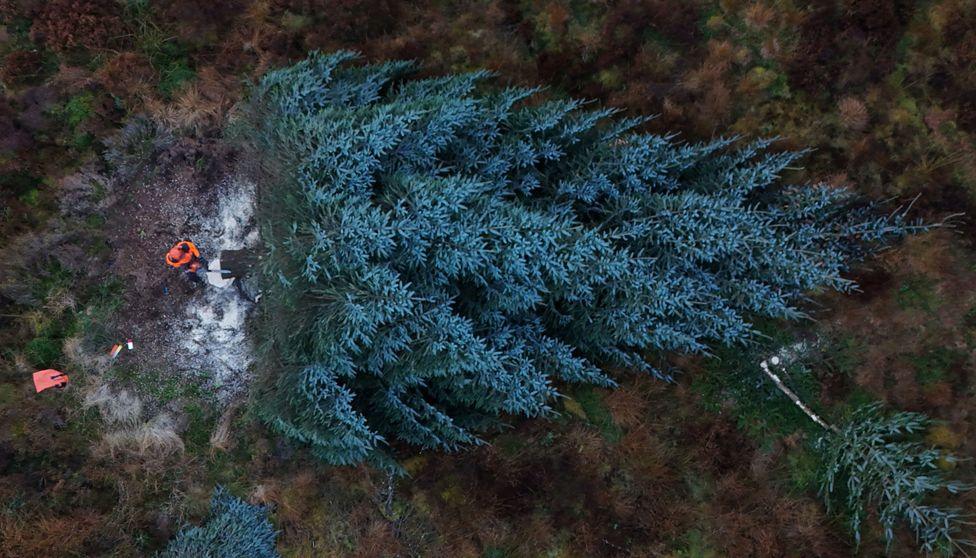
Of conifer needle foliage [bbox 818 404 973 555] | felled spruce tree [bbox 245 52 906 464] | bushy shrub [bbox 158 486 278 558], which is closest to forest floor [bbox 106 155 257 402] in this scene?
felled spruce tree [bbox 245 52 906 464]

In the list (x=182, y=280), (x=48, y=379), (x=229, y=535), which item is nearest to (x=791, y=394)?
(x=229, y=535)

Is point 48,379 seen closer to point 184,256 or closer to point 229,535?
point 184,256

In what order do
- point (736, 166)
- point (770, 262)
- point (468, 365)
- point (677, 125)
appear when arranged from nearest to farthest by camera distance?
point (468, 365), point (770, 262), point (736, 166), point (677, 125)

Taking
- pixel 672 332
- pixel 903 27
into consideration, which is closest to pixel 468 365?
pixel 672 332

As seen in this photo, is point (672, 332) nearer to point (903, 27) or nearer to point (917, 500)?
point (917, 500)

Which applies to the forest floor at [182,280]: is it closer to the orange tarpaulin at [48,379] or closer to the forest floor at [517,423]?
the forest floor at [517,423]
